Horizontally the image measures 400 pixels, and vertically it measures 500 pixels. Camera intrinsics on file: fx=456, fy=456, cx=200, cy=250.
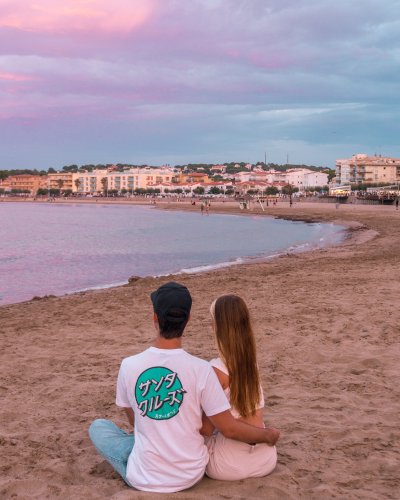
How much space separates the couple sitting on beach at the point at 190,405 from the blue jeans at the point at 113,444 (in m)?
0.01

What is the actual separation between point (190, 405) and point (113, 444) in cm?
84

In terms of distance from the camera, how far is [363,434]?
3498mm

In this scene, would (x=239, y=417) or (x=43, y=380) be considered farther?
(x=43, y=380)

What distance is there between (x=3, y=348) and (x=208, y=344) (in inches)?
112

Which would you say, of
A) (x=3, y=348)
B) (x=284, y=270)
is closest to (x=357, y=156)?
(x=284, y=270)

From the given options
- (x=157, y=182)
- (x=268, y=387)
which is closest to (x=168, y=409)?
(x=268, y=387)

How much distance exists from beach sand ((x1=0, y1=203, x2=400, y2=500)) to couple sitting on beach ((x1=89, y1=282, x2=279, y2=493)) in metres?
0.12

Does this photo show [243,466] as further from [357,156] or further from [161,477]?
[357,156]

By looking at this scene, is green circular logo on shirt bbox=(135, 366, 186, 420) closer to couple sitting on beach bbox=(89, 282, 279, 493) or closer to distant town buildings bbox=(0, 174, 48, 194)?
couple sitting on beach bbox=(89, 282, 279, 493)

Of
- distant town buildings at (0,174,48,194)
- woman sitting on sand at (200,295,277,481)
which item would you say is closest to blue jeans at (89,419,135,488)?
woman sitting on sand at (200,295,277,481)

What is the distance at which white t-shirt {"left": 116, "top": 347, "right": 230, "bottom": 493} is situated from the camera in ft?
7.89

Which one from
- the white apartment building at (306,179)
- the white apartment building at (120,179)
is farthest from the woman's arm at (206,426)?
the white apartment building at (120,179)

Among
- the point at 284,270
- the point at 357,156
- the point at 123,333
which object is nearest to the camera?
the point at 123,333

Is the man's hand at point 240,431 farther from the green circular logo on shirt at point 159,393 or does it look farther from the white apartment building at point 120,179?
the white apartment building at point 120,179
